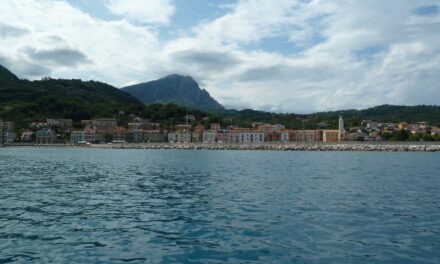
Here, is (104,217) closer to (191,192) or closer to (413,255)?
(191,192)

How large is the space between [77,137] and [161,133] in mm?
31634

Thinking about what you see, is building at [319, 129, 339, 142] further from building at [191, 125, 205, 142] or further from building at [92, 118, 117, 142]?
building at [92, 118, 117, 142]

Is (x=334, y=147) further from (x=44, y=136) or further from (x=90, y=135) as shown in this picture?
(x=44, y=136)

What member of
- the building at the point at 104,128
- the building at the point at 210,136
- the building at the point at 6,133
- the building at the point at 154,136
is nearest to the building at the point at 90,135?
the building at the point at 104,128

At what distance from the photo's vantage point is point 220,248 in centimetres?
955

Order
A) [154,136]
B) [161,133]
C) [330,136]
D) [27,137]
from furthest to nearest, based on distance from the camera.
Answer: [161,133], [154,136], [27,137], [330,136]

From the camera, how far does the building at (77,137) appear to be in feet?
508

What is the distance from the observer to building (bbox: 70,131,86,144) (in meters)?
155

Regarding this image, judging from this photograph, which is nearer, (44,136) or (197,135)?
(44,136)

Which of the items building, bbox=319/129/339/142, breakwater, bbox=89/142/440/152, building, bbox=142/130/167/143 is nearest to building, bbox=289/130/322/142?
building, bbox=319/129/339/142

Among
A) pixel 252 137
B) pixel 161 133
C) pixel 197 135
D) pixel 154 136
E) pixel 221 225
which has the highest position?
pixel 161 133

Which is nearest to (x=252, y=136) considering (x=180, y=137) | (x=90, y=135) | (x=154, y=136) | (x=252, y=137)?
(x=252, y=137)

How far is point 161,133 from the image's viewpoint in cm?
16300

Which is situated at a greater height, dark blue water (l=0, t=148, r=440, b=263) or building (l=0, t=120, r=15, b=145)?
building (l=0, t=120, r=15, b=145)
